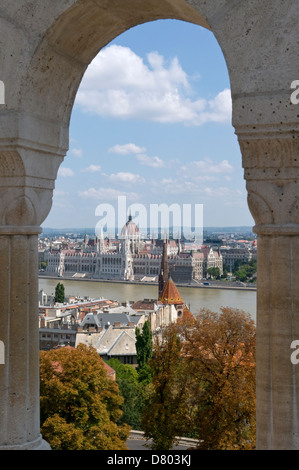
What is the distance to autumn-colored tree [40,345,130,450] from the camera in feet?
40.7

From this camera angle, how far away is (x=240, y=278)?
7775cm

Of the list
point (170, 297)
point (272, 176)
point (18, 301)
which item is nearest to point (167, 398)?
point (18, 301)

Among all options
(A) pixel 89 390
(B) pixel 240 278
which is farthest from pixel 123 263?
(A) pixel 89 390

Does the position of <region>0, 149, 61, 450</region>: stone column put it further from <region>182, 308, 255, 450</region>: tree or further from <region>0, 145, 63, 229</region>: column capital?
<region>182, 308, 255, 450</region>: tree

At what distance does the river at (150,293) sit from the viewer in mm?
52516

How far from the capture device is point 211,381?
11562 millimetres

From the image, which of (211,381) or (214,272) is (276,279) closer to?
(211,381)

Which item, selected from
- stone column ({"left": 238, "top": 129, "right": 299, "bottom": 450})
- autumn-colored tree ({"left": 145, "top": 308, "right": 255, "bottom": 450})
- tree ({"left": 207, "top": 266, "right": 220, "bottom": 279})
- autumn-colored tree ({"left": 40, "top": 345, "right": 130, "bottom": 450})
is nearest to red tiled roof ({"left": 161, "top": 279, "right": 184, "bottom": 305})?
autumn-colored tree ({"left": 40, "top": 345, "right": 130, "bottom": 450})

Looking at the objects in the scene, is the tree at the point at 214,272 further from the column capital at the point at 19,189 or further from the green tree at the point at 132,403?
the column capital at the point at 19,189

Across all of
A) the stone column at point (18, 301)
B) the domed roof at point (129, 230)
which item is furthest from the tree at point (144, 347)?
the domed roof at point (129, 230)

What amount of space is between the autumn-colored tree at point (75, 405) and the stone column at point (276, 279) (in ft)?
35.7

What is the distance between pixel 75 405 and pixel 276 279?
39.1ft

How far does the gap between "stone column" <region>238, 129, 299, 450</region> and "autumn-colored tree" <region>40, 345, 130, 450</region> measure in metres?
10.9

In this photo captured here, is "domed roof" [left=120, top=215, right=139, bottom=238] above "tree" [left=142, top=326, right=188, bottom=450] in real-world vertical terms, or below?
above
